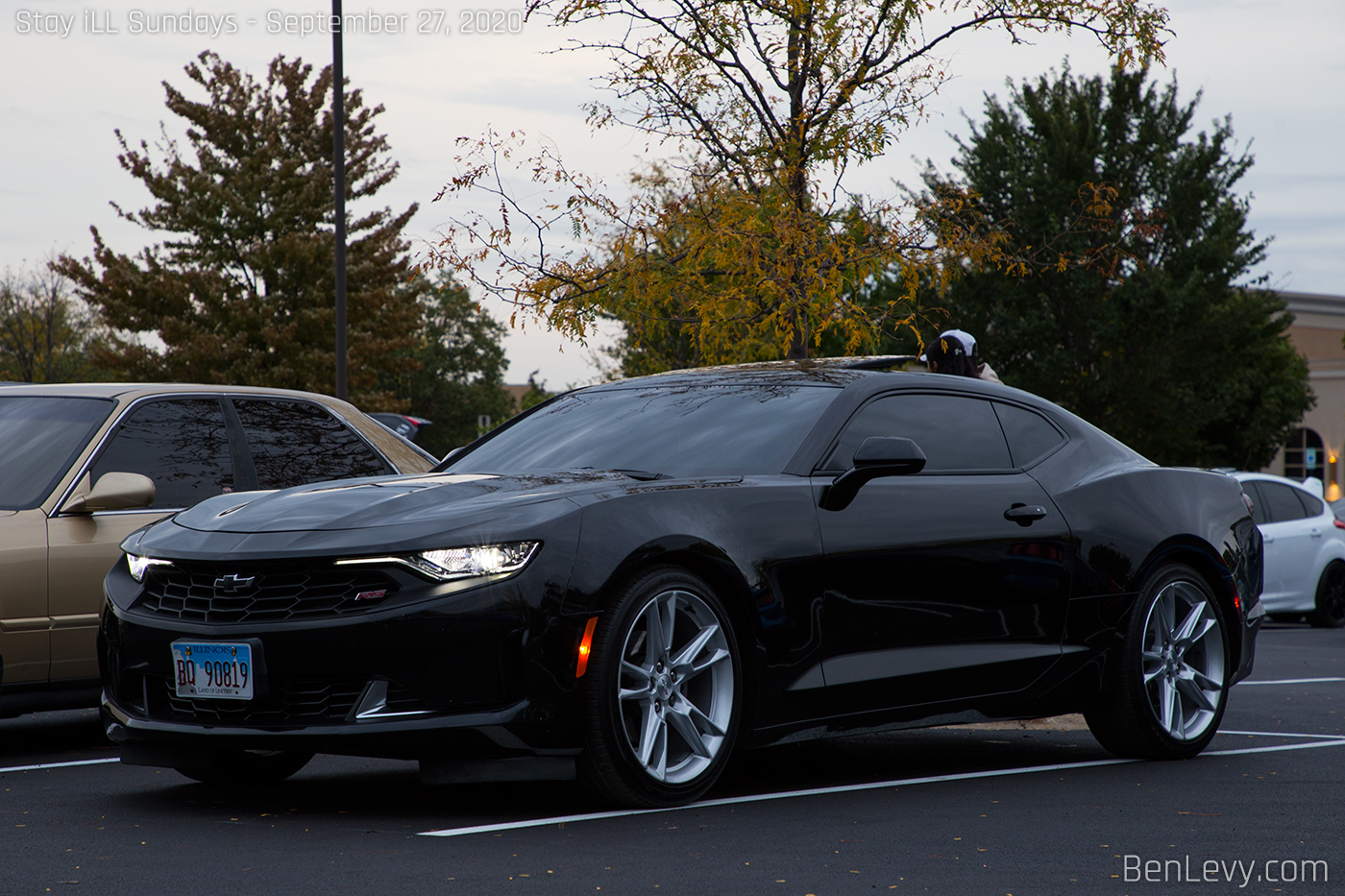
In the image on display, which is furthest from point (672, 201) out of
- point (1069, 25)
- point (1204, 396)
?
point (1204, 396)

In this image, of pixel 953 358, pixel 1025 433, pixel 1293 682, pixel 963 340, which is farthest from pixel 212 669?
pixel 1293 682

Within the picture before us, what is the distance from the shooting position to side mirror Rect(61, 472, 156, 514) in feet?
23.2

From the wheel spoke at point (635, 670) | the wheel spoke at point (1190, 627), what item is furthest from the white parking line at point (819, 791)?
the wheel spoke at point (1190, 627)

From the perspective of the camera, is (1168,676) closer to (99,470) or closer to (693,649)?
(693,649)

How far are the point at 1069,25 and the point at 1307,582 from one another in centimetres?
978

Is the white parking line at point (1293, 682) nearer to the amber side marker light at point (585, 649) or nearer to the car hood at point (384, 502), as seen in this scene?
the car hood at point (384, 502)

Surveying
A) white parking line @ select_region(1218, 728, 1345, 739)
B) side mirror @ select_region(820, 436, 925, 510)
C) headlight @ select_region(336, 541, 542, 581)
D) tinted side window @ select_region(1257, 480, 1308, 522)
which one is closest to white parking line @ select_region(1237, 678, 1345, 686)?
white parking line @ select_region(1218, 728, 1345, 739)

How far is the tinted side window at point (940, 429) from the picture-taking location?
6410 millimetres

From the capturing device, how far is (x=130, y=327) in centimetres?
3525

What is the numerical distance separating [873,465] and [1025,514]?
102 centimetres

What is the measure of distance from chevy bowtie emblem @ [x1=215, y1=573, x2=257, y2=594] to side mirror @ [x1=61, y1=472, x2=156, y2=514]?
202cm

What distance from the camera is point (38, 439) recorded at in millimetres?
7520

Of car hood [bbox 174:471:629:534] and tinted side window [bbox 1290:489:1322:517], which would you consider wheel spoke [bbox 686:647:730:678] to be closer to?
car hood [bbox 174:471:629:534]

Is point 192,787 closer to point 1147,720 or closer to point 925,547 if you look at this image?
point 925,547
